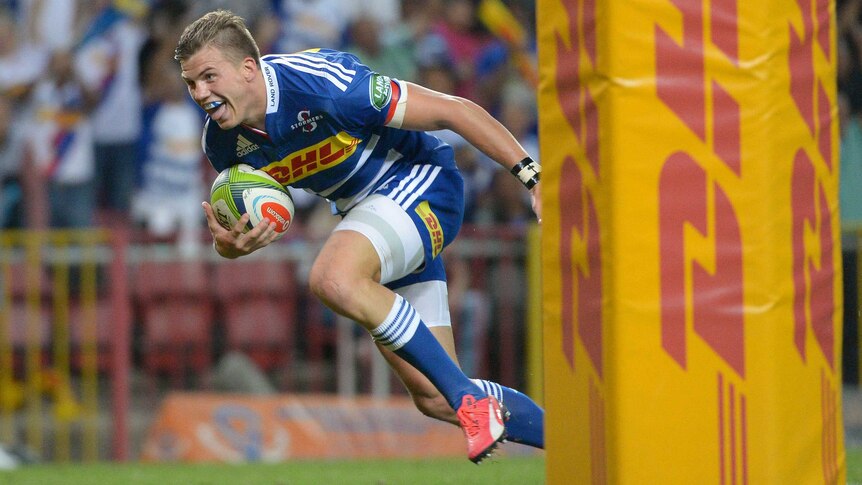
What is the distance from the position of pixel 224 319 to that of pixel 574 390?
6475 millimetres

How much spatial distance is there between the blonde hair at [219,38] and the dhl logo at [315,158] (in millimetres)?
434

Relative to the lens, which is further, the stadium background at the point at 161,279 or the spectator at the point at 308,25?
the spectator at the point at 308,25

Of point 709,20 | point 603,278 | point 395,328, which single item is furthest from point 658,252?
point 395,328

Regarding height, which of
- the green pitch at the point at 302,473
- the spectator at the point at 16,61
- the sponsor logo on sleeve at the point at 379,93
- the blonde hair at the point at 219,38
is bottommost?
the green pitch at the point at 302,473

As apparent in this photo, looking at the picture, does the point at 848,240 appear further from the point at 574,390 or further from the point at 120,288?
the point at 574,390

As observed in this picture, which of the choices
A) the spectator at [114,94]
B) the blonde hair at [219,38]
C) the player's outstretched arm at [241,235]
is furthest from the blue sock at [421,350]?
the spectator at [114,94]

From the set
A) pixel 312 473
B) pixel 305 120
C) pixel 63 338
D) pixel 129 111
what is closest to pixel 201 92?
pixel 305 120

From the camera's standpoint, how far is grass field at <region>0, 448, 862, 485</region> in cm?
655

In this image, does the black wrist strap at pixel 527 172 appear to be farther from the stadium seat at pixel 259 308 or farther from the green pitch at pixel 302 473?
the stadium seat at pixel 259 308

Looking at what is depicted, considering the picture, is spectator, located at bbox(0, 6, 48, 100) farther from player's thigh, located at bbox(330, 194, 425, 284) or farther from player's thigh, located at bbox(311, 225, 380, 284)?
player's thigh, located at bbox(311, 225, 380, 284)

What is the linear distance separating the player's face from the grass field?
2136 millimetres

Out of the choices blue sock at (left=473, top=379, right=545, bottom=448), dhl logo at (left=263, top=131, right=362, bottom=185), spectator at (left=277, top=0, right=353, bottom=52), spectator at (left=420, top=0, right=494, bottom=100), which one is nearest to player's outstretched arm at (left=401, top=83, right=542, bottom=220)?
dhl logo at (left=263, top=131, right=362, bottom=185)

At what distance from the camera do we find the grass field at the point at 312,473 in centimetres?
655

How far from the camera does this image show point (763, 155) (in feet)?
11.6
